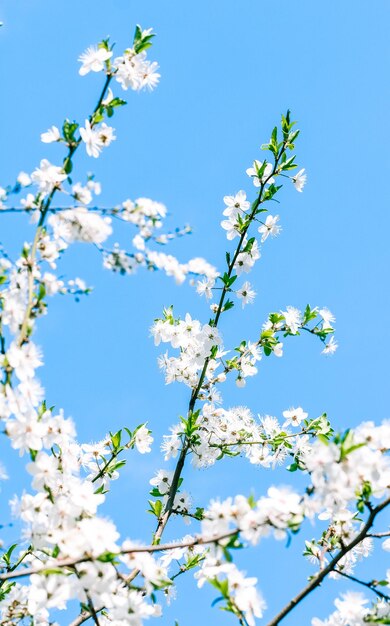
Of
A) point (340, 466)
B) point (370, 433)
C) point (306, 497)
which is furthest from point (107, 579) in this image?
point (370, 433)

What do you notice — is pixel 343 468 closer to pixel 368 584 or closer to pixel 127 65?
pixel 368 584

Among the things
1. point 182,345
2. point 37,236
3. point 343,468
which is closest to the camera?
point 343,468

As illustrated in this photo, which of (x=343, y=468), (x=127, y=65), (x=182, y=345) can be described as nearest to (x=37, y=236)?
(x=127, y=65)

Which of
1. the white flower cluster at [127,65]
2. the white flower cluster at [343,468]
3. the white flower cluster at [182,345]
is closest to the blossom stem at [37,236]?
the white flower cluster at [127,65]

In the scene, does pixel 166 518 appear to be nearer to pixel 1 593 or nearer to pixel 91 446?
pixel 91 446

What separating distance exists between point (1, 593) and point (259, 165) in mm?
3637

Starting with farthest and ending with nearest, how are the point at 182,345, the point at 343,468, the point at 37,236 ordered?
the point at 182,345, the point at 37,236, the point at 343,468

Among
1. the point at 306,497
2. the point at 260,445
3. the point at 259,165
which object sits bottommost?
the point at 306,497

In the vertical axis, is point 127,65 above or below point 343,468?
above

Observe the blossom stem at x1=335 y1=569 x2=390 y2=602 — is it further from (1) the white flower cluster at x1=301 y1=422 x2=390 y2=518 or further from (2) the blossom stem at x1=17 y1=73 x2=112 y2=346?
(2) the blossom stem at x1=17 y1=73 x2=112 y2=346

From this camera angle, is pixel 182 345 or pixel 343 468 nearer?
pixel 343 468

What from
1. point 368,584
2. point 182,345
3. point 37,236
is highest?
point 182,345

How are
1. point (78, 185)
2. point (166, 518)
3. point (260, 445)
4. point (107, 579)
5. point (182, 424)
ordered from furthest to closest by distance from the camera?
point (260, 445)
point (182, 424)
point (166, 518)
point (78, 185)
point (107, 579)

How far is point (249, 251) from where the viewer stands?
5.20m
